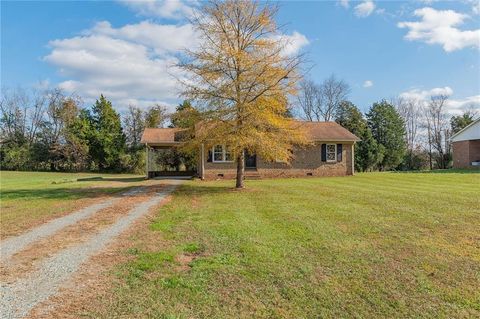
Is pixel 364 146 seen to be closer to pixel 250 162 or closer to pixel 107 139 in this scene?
pixel 250 162

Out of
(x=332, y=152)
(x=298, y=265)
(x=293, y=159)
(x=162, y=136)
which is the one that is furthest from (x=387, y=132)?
(x=298, y=265)

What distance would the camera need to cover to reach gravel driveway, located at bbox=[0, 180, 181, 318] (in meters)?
4.03

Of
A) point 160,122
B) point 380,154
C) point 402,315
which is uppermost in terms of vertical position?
point 160,122

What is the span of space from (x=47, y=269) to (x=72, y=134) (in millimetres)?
35591

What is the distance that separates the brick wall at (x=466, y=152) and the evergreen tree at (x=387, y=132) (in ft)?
20.8

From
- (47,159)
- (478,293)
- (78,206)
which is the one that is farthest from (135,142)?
(478,293)

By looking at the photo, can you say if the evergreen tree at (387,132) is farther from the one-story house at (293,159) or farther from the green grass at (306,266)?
the green grass at (306,266)

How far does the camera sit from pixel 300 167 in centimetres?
2341

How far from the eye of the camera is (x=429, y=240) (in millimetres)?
6395

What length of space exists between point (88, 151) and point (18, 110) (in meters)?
14.1

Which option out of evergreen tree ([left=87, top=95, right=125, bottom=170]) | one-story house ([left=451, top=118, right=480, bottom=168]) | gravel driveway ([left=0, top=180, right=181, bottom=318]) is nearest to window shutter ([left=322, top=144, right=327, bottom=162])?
one-story house ([left=451, top=118, right=480, bottom=168])

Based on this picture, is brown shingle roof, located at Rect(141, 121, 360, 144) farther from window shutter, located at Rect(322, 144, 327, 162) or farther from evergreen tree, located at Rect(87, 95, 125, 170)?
evergreen tree, located at Rect(87, 95, 125, 170)

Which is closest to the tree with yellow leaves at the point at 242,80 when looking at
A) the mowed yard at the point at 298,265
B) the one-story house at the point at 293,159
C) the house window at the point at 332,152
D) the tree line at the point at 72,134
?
the mowed yard at the point at 298,265

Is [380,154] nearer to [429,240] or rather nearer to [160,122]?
[160,122]
